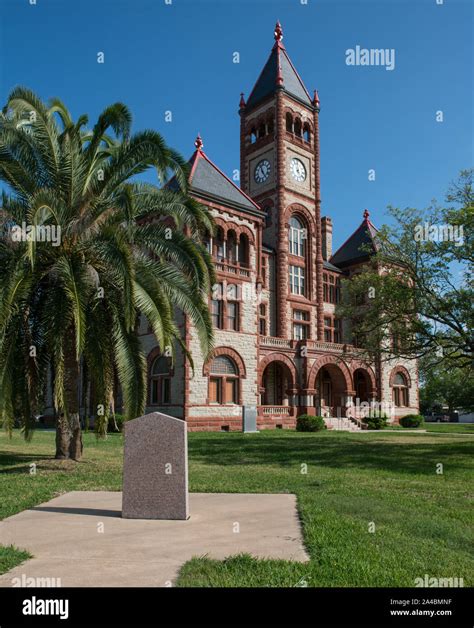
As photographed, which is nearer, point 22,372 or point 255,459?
point 22,372

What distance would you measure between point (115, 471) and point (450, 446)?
14.4 meters

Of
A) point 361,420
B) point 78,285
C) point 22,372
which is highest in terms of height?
point 78,285

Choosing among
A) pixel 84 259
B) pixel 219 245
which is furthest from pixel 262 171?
pixel 84 259

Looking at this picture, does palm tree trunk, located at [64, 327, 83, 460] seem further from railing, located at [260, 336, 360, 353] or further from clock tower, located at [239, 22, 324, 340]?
clock tower, located at [239, 22, 324, 340]

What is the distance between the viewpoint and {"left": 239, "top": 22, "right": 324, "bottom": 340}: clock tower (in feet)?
135

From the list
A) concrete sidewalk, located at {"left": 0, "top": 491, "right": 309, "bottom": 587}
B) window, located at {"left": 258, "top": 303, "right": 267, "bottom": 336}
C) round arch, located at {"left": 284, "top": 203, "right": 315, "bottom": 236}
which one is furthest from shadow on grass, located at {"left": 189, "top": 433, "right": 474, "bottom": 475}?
round arch, located at {"left": 284, "top": 203, "right": 315, "bottom": 236}

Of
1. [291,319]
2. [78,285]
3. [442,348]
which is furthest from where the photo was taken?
[291,319]

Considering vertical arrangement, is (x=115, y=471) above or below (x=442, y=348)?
below

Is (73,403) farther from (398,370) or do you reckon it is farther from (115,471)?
(398,370)

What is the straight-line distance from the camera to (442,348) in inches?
822

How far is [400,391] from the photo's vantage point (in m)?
49.2

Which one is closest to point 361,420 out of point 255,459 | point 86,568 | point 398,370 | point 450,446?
point 398,370

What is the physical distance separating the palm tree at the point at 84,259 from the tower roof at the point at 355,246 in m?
34.7

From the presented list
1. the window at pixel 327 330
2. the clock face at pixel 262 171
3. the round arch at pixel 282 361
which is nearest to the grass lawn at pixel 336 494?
the round arch at pixel 282 361
